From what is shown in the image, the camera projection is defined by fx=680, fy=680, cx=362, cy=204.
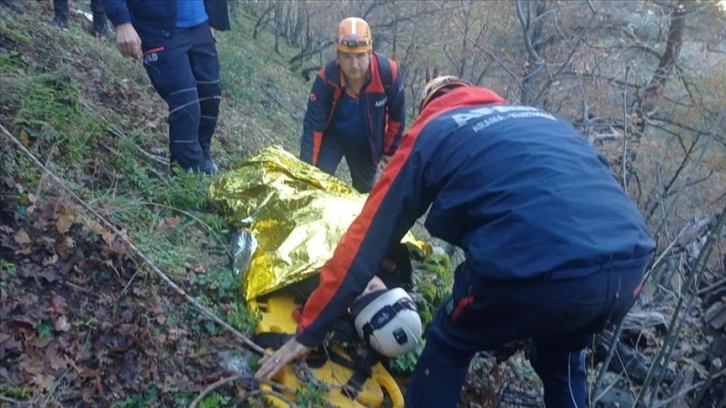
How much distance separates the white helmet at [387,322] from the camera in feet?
9.41

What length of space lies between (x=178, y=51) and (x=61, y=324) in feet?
6.39

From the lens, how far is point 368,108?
15.0ft

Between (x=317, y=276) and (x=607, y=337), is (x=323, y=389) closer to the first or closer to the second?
(x=317, y=276)

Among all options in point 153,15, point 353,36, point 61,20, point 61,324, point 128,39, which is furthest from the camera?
point 61,20

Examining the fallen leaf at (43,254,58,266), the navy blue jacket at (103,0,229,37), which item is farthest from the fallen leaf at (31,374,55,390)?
the navy blue jacket at (103,0,229,37)

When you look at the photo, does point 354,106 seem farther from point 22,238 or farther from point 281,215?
point 22,238

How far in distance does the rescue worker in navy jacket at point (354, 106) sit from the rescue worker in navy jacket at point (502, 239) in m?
1.71

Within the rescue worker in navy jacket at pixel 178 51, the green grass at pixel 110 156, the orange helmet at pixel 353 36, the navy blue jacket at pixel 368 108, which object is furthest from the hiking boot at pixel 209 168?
the orange helmet at pixel 353 36

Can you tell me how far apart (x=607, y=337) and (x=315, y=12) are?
1598 centimetres

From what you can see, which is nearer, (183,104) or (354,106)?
(183,104)

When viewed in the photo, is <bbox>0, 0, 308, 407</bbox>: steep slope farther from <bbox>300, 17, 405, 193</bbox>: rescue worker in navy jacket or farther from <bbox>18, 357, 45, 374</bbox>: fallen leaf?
<bbox>300, 17, 405, 193</bbox>: rescue worker in navy jacket

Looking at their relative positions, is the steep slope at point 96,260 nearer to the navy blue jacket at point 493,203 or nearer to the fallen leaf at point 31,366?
the fallen leaf at point 31,366

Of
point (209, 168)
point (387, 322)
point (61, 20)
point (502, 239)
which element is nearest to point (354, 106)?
point (209, 168)

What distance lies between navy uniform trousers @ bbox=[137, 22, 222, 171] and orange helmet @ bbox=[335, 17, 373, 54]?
0.83 m
